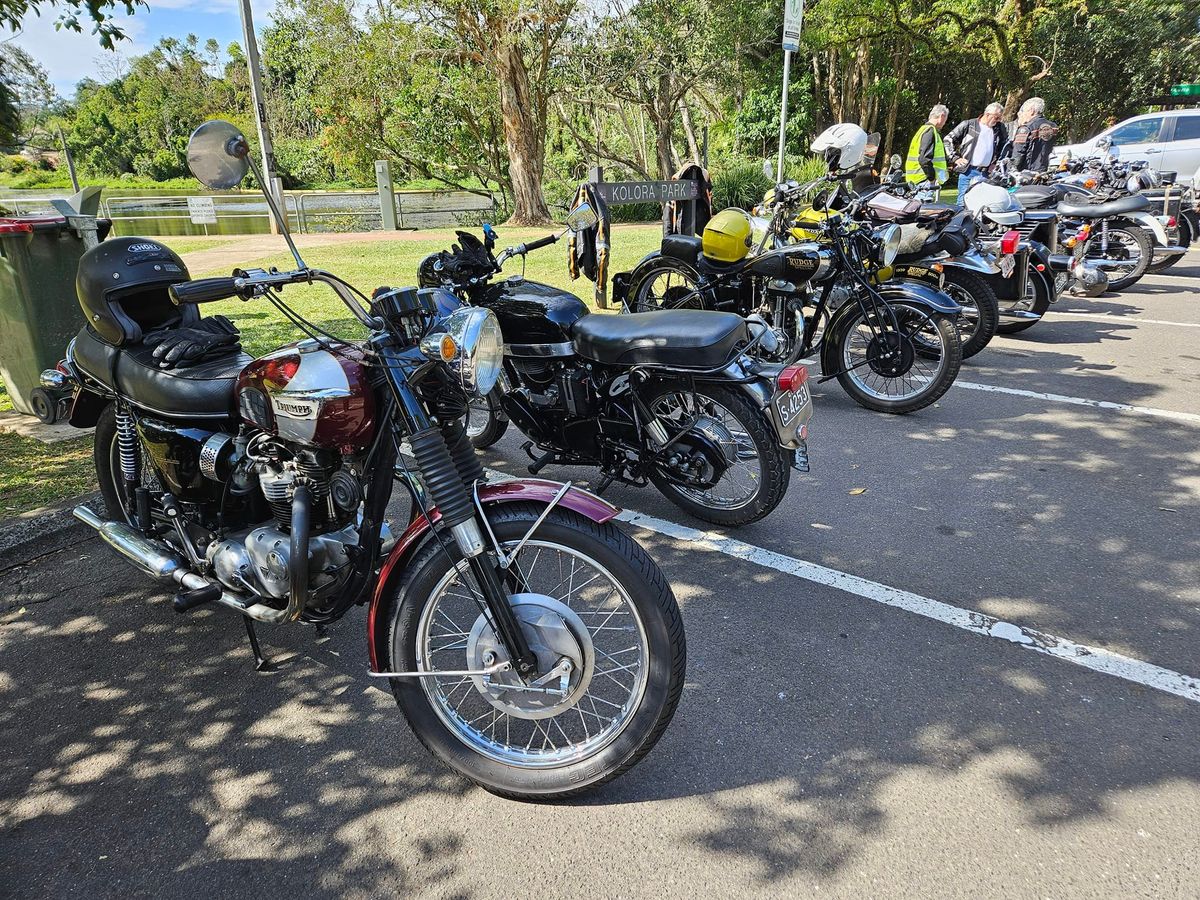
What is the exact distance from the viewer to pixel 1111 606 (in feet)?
10.4

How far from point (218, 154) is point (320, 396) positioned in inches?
26.1

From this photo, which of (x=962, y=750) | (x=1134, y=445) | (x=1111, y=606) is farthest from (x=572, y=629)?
(x=1134, y=445)

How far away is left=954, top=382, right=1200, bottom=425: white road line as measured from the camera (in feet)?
17.4

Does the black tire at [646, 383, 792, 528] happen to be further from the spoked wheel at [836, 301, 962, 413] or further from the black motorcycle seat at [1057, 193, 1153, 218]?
the black motorcycle seat at [1057, 193, 1153, 218]

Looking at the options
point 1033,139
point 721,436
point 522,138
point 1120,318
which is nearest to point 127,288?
point 721,436

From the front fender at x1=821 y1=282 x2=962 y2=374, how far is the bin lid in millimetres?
5096

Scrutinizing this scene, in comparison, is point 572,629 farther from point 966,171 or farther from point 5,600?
point 966,171

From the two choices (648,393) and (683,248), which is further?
(683,248)

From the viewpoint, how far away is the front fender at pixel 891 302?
512cm

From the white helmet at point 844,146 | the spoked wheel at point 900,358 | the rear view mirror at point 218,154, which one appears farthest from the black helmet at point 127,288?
the white helmet at point 844,146

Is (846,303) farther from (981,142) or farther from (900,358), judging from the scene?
(981,142)

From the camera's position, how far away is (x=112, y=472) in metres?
3.44

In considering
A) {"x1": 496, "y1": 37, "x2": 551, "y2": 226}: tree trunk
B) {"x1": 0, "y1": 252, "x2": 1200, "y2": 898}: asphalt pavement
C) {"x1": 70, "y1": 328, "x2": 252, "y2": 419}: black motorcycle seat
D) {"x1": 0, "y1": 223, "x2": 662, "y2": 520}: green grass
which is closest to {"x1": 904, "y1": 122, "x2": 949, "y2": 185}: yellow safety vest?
{"x1": 0, "y1": 223, "x2": 662, "y2": 520}: green grass

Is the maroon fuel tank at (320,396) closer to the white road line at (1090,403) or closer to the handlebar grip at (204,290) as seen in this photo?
the handlebar grip at (204,290)
